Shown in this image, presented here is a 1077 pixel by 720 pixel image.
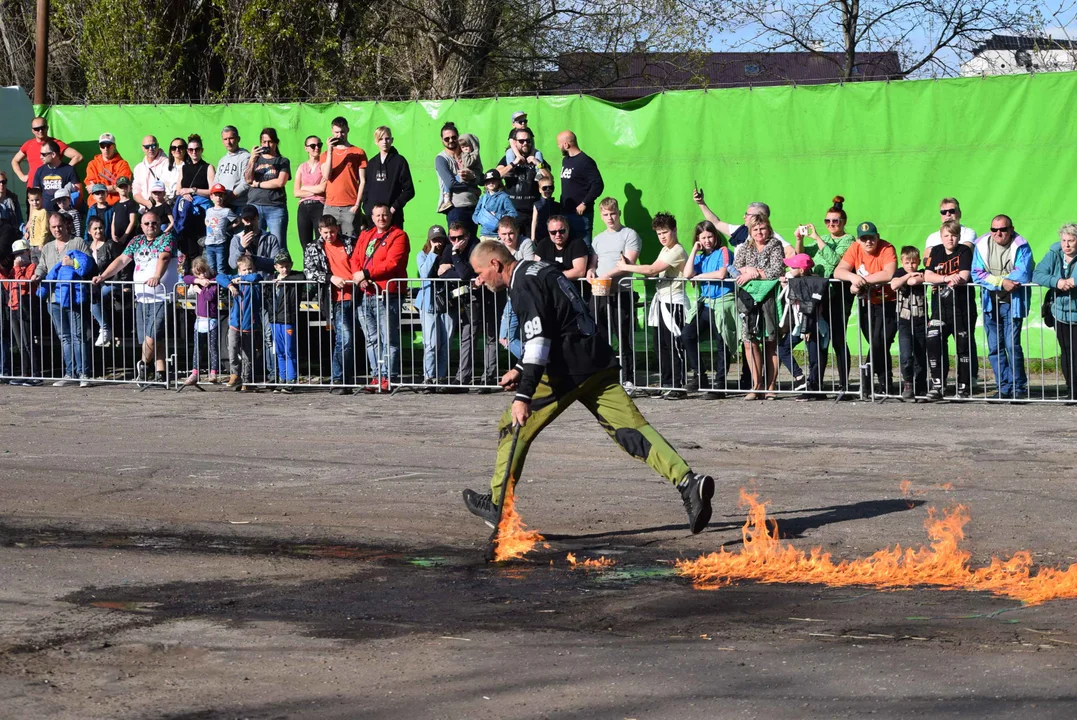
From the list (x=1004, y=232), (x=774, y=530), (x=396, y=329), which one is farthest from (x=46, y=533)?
(x=1004, y=232)

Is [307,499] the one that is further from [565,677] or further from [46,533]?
[565,677]

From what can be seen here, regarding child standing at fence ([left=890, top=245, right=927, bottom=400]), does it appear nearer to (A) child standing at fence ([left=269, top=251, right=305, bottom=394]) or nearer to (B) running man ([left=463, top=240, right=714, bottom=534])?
(B) running man ([left=463, top=240, right=714, bottom=534])

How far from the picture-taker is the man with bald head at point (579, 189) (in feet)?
56.1

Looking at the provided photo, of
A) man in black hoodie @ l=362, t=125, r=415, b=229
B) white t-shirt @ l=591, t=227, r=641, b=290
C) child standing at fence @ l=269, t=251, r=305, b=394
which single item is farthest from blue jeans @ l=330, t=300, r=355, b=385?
white t-shirt @ l=591, t=227, r=641, b=290

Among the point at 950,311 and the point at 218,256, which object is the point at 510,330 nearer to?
the point at 218,256

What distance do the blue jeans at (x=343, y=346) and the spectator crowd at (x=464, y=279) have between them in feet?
0.08

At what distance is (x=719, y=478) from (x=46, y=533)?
468cm

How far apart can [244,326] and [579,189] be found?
13.4 feet

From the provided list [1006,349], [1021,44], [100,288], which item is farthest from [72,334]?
[1021,44]

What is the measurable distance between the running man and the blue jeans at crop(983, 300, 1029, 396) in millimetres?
6341

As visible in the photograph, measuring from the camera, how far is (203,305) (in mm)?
16562

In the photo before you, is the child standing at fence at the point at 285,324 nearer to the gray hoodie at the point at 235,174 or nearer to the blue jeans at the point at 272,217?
the blue jeans at the point at 272,217

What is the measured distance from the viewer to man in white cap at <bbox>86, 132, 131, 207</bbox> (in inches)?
785

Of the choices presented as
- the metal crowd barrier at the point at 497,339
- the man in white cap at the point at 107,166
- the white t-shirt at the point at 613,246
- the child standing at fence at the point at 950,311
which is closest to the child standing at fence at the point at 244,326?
the metal crowd barrier at the point at 497,339
